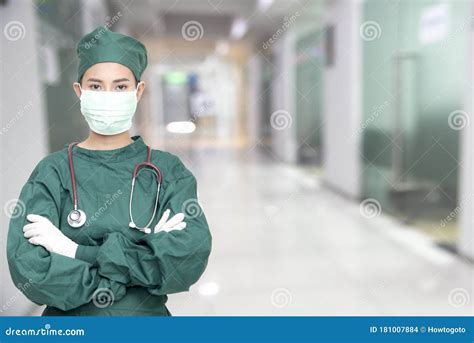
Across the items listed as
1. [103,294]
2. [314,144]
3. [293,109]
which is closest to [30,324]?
[103,294]

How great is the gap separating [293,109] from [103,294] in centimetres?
835

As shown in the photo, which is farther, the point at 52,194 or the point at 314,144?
the point at 314,144

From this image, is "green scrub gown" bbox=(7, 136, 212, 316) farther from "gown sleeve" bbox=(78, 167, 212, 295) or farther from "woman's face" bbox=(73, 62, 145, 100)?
"woman's face" bbox=(73, 62, 145, 100)

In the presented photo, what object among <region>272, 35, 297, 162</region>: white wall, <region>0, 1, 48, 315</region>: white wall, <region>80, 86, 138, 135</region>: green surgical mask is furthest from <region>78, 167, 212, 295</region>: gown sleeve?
<region>272, 35, 297, 162</region>: white wall

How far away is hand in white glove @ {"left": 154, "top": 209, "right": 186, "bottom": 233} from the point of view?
1.17 m

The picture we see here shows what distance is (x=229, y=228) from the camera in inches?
173

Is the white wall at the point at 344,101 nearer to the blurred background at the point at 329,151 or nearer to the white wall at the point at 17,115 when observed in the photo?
the blurred background at the point at 329,151

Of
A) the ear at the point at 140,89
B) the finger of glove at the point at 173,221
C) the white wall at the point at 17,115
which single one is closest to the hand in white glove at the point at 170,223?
the finger of glove at the point at 173,221

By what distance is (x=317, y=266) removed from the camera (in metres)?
3.42

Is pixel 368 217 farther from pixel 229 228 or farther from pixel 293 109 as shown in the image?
pixel 293 109

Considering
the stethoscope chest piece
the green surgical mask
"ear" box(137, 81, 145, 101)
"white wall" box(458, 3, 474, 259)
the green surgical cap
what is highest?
the green surgical cap

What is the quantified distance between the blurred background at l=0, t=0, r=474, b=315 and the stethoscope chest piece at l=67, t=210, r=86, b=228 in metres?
0.34

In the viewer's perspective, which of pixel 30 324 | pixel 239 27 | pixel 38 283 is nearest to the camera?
pixel 38 283

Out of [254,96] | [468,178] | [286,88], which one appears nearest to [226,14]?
[286,88]
